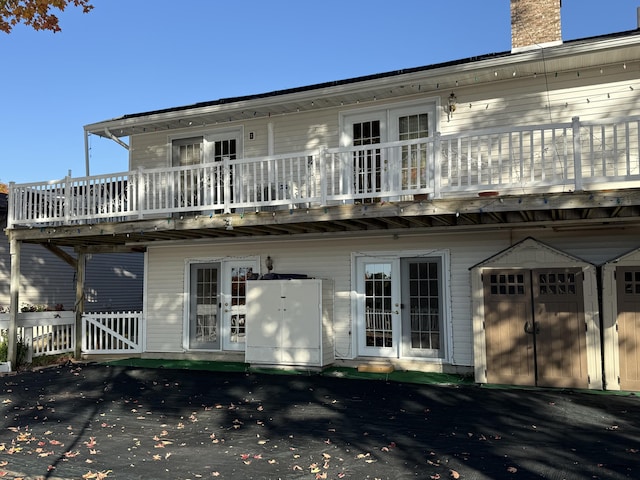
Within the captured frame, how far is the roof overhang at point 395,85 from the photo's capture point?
941 centimetres

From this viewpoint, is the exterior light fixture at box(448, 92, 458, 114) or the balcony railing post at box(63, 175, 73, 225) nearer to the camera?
the exterior light fixture at box(448, 92, 458, 114)

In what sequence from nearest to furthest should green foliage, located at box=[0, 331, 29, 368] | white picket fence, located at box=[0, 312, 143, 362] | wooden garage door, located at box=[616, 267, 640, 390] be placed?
wooden garage door, located at box=[616, 267, 640, 390] → green foliage, located at box=[0, 331, 29, 368] → white picket fence, located at box=[0, 312, 143, 362]

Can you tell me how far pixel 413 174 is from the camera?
11211 mm

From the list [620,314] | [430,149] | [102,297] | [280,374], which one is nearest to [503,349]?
[620,314]

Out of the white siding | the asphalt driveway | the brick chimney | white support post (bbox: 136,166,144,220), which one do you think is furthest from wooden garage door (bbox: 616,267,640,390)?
white support post (bbox: 136,166,144,220)

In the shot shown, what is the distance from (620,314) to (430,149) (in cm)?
393

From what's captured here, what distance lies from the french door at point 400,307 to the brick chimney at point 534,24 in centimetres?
483

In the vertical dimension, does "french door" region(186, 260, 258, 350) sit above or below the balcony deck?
below

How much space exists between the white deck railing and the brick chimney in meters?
2.41

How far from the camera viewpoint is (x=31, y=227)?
12.6 meters

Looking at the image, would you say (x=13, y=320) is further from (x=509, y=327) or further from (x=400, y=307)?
(x=509, y=327)

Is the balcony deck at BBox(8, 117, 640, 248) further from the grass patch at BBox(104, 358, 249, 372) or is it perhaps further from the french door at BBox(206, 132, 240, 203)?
the grass patch at BBox(104, 358, 249, 372)

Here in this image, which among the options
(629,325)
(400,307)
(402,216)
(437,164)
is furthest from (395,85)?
(629,325)

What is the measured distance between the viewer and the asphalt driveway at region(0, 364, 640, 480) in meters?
5.50
